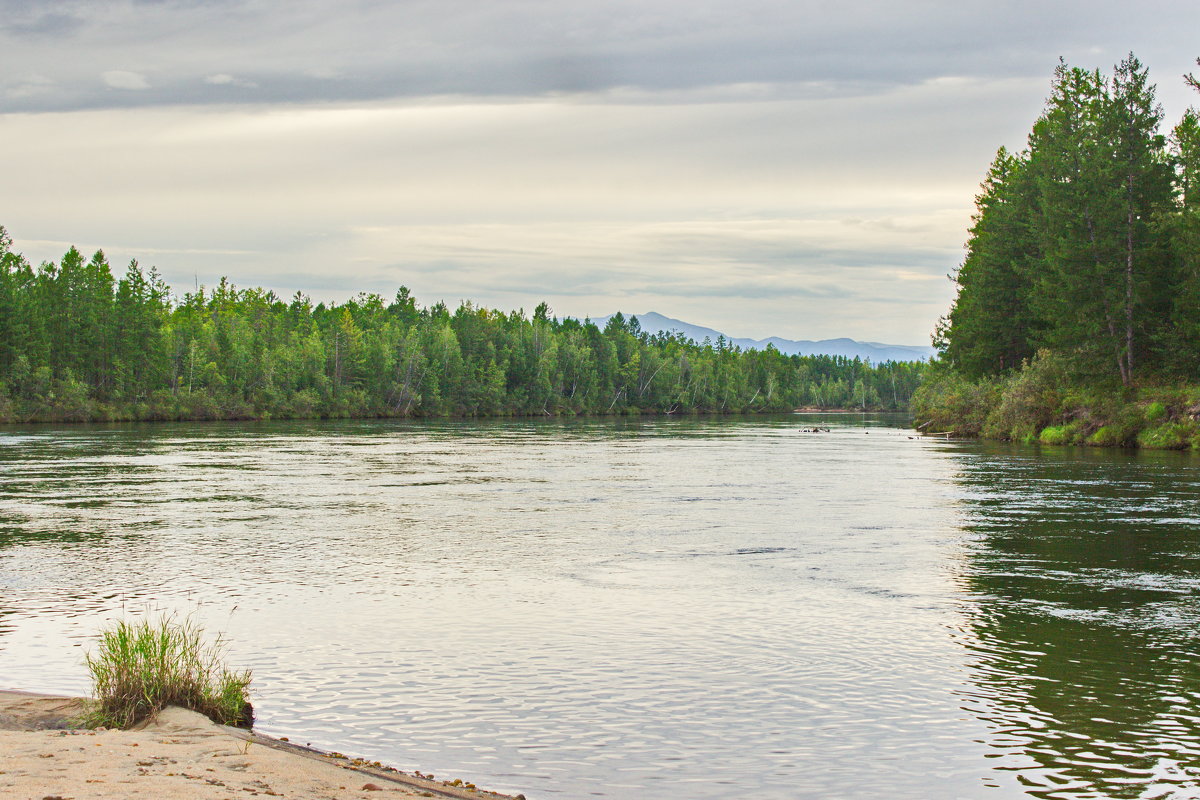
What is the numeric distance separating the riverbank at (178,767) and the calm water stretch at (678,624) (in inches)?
29.5

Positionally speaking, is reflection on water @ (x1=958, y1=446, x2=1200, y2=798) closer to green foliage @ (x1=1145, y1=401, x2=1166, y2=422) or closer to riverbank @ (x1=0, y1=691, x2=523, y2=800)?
riverbank @ (x1=0, y1=691, x2=523, y2=800)

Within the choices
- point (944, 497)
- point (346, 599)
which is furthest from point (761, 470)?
point (346, 599)

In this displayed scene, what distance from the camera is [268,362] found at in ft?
427

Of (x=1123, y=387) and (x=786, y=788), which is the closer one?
(x=786, y=788)

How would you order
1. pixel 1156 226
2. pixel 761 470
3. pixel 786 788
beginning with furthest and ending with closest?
pixel 1156 226 < pixel 761 470 < pixel 786 788

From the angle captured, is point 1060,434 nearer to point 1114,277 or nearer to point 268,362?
point 1114,277

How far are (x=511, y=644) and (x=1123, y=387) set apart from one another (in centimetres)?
5216

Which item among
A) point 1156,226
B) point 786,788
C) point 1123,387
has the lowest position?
point 786,788

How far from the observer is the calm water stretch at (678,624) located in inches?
375

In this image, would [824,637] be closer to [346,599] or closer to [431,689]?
[431,689]

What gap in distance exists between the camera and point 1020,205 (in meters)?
70.8

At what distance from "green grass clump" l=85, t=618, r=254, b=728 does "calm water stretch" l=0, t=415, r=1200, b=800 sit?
48 centimetres

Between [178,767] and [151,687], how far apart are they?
2.11m

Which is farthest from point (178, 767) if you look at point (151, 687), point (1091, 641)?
point (1091, 641)
